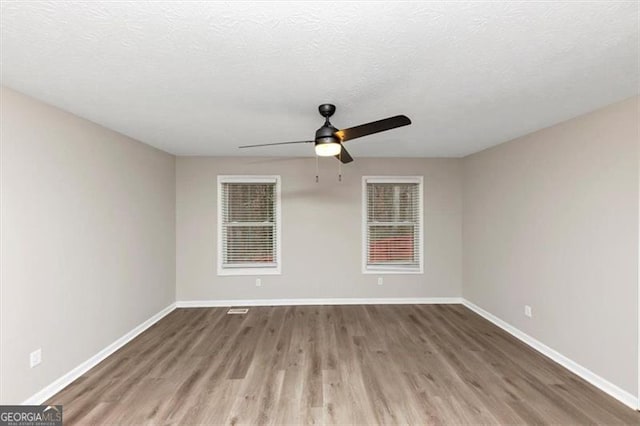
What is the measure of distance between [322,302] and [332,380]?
2.21 m

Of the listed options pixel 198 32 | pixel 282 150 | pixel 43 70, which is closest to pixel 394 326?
pixel 282 150

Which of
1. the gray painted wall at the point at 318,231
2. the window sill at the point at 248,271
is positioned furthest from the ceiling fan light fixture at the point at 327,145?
the window sill at the point at 248,271

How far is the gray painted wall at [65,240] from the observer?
7.11 ft

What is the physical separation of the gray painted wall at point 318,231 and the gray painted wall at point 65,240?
33.5 inches

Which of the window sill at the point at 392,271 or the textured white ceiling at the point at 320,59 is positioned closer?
the textured white ceiling at the point at 320,59

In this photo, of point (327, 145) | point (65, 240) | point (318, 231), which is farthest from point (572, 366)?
point (65, 240)

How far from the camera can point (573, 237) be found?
2879mm

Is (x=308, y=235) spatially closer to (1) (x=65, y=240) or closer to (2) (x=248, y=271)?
(2) (x=248, y=271)

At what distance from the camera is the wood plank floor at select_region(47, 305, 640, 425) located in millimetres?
2221

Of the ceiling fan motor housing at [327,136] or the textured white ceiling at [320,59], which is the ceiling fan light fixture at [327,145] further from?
the textured white ceiling at [320,59]

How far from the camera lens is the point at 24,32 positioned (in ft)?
4.79

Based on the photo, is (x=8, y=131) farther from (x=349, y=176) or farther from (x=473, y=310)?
(x=473, y=310)

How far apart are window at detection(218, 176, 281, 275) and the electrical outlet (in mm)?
2673

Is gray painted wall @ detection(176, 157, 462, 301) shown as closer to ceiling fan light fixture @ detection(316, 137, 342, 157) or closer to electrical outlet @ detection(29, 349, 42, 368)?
electrical outlet @ detection(29, 349, 42, 368)
